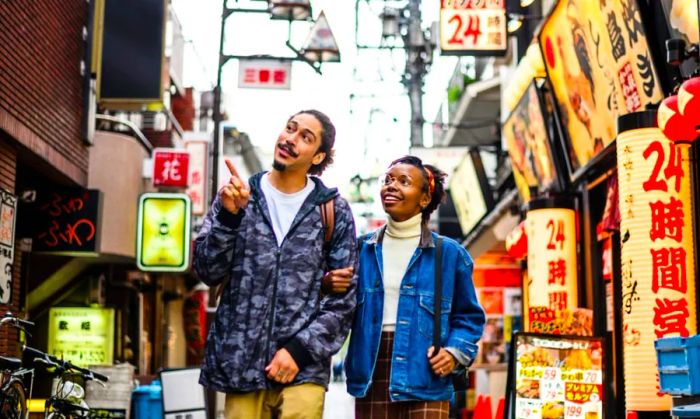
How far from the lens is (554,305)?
16.5m

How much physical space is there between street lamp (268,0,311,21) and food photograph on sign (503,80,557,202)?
13.1 feet

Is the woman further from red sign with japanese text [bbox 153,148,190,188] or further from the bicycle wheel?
red sign with japanese text [bbox 153,148,190,188]

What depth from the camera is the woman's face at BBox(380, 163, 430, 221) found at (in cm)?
605

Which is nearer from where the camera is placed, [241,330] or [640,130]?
[241,330]

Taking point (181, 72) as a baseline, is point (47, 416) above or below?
below

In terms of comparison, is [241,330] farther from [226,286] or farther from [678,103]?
[678,103]

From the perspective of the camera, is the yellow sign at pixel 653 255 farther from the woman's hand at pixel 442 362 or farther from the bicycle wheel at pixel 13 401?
the bicycle wheel at pixel 13 401

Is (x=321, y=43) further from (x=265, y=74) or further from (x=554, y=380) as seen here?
(x=554, y=380)

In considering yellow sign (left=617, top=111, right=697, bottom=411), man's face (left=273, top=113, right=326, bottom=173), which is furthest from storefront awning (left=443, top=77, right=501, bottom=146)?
man's face (left=273, top=113, right=326, bottom=173)

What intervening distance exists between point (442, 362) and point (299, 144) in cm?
138

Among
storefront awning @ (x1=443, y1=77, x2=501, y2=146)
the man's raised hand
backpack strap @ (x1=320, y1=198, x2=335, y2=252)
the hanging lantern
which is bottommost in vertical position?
backpack strap @ (x1=320, y1=198, x2=335, y2=252)

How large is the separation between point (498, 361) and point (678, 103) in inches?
712

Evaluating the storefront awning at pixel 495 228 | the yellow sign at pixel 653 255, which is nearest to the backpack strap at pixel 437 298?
the yellow sign at pixel 653 255

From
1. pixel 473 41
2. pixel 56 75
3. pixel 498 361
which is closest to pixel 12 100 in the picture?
pixel 56 75
